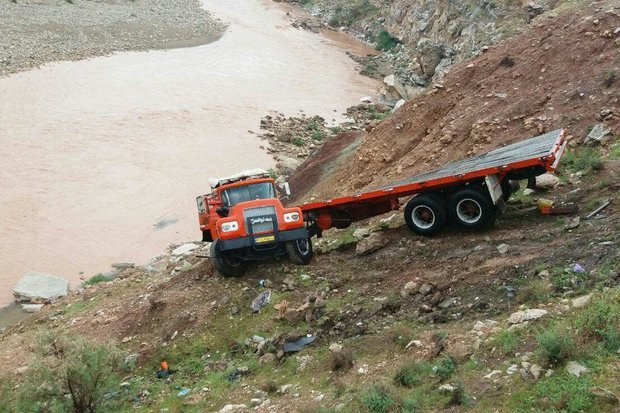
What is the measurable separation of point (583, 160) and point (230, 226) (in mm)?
6835

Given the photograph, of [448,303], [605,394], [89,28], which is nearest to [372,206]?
[448,303]

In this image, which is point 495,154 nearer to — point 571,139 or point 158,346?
point 571,139

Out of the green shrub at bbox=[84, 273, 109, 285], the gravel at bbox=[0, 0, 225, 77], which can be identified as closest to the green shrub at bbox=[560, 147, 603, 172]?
the green shrub at bbox=[84, 273, 109, 285]

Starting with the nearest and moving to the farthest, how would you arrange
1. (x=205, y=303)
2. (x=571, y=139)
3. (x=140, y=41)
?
1. (x=205, y=303)
2. (x=571, y=139)
3. (x=140, y=41)

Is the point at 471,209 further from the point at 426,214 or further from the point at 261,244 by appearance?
the point at 261,244

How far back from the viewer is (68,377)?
8352mm

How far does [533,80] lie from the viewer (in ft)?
53.1

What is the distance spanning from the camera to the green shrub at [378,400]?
249 inches

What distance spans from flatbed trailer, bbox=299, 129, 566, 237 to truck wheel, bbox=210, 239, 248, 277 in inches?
80.0

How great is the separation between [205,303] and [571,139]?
8.20m

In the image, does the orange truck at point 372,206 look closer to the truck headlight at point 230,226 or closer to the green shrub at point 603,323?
the truck headlight at point 230,226

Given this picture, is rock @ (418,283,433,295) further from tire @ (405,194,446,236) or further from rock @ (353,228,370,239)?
rock @ (353,228,370,239)

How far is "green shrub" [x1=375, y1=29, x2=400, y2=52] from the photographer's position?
182ft

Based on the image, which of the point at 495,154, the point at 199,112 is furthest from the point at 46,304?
the point at 199,112
